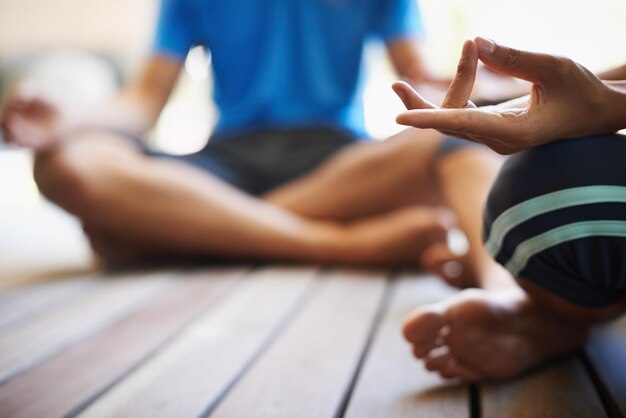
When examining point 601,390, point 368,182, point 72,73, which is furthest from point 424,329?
point 72,73

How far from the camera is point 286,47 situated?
131 centimetres

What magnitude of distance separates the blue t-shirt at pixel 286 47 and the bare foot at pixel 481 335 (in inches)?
30.4

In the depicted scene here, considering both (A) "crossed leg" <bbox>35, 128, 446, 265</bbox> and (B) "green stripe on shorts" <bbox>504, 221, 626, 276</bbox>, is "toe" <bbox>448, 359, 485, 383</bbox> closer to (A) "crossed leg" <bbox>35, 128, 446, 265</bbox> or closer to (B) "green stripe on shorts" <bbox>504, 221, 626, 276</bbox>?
(B) "green stripe on shorts" <bbox>504, 221, 626, 276</bbox>

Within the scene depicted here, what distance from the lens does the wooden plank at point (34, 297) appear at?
0.83 metres

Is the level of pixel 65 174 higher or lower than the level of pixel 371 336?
higher

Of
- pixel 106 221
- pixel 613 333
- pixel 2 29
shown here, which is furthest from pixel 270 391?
pixel 2 29

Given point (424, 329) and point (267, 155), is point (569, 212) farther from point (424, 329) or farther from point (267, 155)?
point (267, 155)

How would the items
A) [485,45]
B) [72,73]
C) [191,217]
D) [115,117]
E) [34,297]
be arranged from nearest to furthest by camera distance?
[485,45], [34,297], [191,217], [115,117], [72,73]

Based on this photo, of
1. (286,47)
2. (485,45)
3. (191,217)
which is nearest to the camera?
(485,45)

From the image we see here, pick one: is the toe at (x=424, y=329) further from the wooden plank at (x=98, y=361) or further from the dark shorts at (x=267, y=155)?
the dark shorts at (x=267, y=155)

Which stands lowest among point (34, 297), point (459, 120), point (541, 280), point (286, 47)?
point (34, 297)

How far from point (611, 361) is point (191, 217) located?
668 mm

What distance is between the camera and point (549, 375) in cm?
55

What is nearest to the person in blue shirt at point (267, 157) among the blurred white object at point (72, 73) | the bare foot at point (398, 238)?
the bare foot at point (398, 238)
